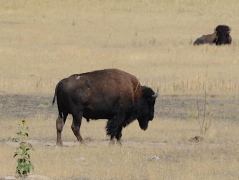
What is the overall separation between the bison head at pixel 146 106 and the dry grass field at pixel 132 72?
32 centimetres

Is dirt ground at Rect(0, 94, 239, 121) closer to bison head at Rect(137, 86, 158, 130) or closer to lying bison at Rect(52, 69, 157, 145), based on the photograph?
bison head at Rect(137, 86, 158, 130)

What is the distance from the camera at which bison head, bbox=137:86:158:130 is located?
1914cm

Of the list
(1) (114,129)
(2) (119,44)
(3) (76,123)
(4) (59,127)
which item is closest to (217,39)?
(2) (119,44)

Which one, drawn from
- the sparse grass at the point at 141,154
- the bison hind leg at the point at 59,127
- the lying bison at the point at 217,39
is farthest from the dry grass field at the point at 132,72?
the lying bison at the point at 217,39

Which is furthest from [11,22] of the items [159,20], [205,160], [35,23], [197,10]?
[205,160]

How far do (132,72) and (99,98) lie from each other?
13.4 m

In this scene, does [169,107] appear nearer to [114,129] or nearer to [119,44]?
[114,129]

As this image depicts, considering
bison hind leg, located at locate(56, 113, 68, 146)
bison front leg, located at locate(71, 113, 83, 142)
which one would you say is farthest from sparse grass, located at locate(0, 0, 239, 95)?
bison front leg, located at locate(71, 113, 83, 142)

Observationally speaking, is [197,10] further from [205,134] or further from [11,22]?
[205,134]

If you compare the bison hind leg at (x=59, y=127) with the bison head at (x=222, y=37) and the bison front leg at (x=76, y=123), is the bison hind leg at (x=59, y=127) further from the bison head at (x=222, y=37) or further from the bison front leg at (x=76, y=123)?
the bison head at (x=222, y=37)

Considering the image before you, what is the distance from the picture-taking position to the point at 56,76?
3088cm

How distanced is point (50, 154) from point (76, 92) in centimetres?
260

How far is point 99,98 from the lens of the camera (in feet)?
60.6

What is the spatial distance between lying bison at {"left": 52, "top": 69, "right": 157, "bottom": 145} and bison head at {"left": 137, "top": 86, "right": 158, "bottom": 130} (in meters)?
0.11
